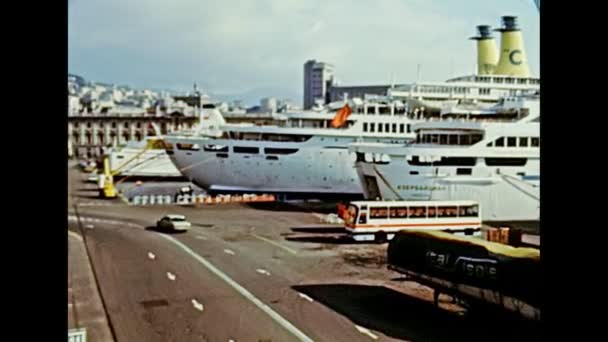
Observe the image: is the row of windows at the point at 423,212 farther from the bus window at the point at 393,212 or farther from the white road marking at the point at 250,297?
the white road marking at the point at 250,297

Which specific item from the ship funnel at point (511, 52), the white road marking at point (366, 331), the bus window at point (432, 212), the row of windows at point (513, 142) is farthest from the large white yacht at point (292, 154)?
the white road marking at point (366, 331)

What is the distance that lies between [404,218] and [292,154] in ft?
15.5

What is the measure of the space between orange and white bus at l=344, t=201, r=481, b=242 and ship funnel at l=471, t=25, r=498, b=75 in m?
8.20

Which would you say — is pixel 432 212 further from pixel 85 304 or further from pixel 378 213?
pixel 85 304

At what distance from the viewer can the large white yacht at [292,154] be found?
36.1ft

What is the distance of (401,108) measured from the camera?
39.7 ft

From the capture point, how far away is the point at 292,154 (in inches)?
435

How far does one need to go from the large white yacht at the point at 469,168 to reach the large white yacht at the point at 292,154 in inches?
80.7

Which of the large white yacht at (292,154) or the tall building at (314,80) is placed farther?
the tall building at (314,80)
